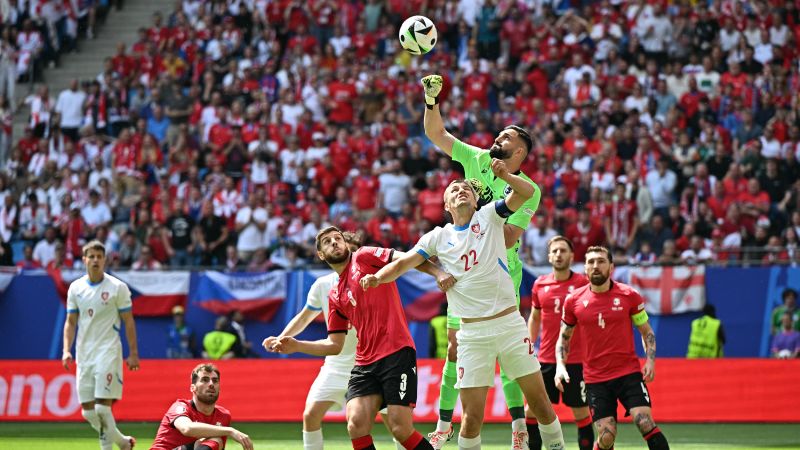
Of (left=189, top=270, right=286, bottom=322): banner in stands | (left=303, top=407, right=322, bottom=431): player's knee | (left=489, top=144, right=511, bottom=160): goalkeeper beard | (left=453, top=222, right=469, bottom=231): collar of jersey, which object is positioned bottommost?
(left=189, top=270, right=286, bottom=322): banner in stands

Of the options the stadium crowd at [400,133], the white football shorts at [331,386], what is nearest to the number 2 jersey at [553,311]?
the white football shorts at [331,386]

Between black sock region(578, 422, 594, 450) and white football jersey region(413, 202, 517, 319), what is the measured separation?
2.82 meters

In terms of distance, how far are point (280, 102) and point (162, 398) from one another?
9050mm

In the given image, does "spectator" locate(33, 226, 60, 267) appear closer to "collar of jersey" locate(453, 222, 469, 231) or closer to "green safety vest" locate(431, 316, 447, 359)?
"green safety vest" locate(431, 316, 447, 359)

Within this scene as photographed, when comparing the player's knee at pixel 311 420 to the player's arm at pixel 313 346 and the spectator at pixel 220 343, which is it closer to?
the player's arm at pixel 313 346

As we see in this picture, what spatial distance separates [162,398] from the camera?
64.8ft

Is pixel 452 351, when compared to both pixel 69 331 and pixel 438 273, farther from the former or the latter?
pixel 69 331

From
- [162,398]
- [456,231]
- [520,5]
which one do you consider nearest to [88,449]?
[162,398]

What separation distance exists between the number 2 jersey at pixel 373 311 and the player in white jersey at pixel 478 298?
44 centimetres

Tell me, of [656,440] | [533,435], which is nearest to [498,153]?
[656,440]

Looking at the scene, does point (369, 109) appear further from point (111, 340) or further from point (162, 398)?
point (111, 340)

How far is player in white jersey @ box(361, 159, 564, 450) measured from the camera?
415 inches

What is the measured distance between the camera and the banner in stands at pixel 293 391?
60.3 feet

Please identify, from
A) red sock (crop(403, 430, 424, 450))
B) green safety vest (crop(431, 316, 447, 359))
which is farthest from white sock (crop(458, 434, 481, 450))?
green safety vest (crop(431, 316, 447, 359))
